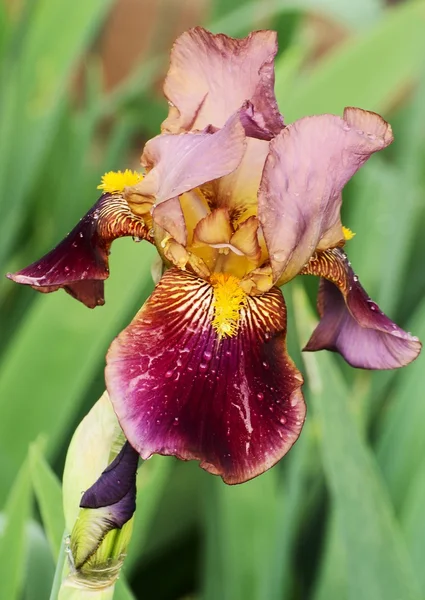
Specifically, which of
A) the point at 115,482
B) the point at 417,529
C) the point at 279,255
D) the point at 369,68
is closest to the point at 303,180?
the point at 279,255

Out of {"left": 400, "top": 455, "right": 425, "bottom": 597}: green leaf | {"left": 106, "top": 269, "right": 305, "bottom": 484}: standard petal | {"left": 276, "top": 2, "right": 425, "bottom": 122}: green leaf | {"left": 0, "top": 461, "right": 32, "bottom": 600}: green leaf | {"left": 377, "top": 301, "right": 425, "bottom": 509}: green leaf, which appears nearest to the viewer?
{"left": 106, "top": 269, "right": 305, "bottom": 484}: standard petal

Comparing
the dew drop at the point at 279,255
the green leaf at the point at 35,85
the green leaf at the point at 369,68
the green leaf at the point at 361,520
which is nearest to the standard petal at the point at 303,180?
the dew drop at the point at 279,255

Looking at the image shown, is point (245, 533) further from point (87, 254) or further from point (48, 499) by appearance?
point (87, 254)

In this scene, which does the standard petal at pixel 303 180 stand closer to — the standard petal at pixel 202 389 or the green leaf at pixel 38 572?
the standard petal at pixel 202 389

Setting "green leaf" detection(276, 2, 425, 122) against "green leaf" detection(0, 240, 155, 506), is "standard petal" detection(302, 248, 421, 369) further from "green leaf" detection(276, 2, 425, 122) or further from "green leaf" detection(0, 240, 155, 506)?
"green leaf" detection(276, 2, 425, 122)

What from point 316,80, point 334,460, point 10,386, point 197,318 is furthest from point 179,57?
point 316,80

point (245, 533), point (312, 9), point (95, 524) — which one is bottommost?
point (245, 533)

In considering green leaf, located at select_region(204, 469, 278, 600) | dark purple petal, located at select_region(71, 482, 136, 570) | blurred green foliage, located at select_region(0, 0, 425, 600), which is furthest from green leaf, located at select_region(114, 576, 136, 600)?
green leaf, located at select_region(204, 469, 278, 600)
